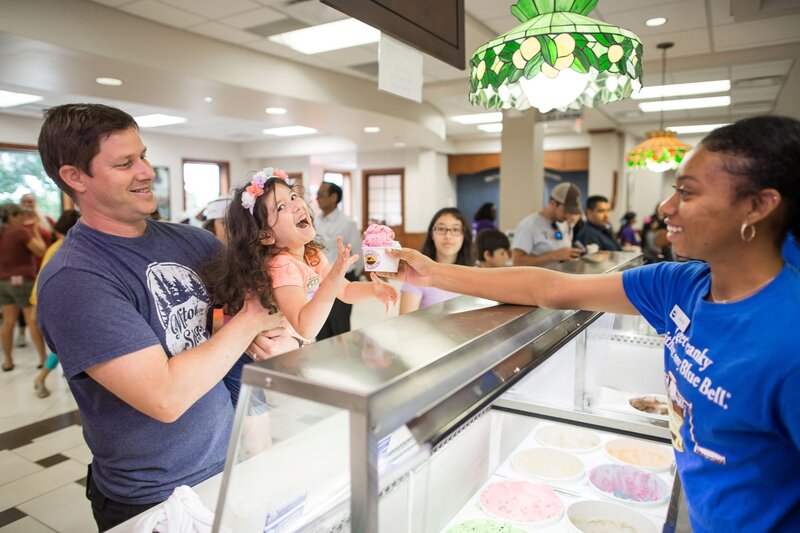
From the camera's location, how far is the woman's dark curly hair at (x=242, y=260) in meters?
1.49

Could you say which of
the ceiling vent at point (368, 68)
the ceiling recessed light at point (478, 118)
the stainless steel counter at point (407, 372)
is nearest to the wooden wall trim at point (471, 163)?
the ceiling recessed light at point (478, 118)

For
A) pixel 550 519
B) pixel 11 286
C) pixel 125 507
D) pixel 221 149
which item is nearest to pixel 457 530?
pixel 550 519

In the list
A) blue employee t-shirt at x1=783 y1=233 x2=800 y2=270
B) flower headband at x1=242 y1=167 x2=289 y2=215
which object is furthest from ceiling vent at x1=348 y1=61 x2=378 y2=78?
blue employee t-shirt at x1=783 y1=233 x2=800 y2=270

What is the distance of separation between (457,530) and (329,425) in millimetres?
720

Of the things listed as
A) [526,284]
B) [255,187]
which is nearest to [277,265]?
[255,187]

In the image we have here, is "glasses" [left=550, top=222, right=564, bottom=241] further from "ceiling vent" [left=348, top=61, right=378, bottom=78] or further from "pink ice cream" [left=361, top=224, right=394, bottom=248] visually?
"pink ice cream" [left=361, top=224, right=394, bottom=248]

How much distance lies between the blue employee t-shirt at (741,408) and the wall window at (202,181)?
1183 centimetres

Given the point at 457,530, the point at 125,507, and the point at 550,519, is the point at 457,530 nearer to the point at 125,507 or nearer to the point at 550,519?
the point at 550,519

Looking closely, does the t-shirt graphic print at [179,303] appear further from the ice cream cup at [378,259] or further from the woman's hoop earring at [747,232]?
the woman's hoop earring at [747,232]

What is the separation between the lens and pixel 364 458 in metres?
0.75

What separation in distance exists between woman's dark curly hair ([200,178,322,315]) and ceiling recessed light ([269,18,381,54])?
362cm

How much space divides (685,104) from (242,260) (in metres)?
9.93

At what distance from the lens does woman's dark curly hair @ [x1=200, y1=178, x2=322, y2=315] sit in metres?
1.49

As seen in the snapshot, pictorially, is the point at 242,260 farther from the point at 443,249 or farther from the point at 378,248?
the point at 443,249
